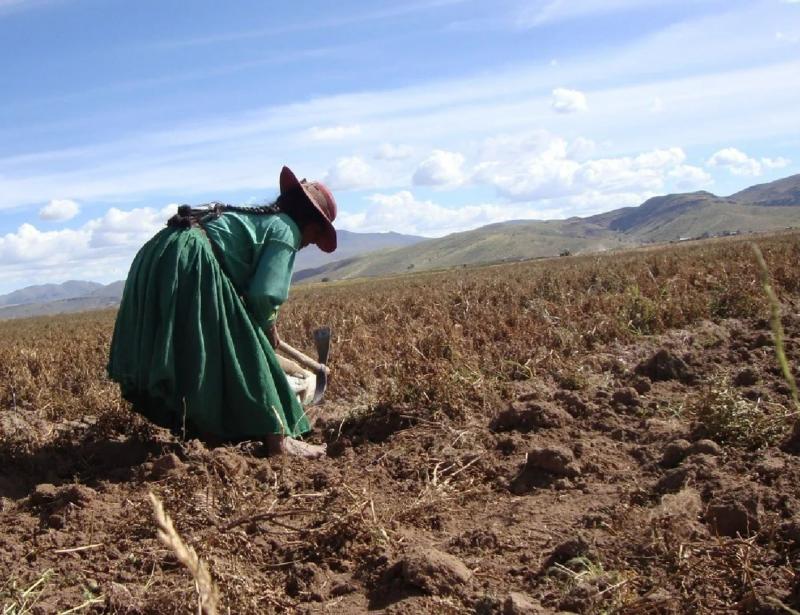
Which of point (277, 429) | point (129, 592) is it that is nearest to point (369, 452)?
point (277, 429)

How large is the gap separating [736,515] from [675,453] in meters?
0.80

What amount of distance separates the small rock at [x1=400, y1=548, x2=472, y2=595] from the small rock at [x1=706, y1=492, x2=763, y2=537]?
85 centimetres

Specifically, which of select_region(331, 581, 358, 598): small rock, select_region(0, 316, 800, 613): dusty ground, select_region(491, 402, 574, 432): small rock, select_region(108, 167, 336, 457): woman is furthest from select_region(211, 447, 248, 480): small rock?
select_region(491, 402, 574, 432): small rock

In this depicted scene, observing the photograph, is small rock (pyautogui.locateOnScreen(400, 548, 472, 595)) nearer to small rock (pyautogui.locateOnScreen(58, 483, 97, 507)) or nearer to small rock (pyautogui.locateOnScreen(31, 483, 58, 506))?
small rock (pyautogui.locateOnScreen(58, 483, 97, 507))

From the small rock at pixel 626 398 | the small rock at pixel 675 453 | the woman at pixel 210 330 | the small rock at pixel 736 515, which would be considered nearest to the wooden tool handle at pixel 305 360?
the woman at pixel 210 330

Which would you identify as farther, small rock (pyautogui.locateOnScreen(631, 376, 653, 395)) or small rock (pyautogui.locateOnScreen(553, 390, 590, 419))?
small rock (pyautogui.locateOnScreen(631, 376, 653, 395))

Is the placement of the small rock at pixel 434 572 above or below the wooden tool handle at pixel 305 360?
below

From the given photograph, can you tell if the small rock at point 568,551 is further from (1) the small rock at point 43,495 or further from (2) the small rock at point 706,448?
(1) the small rock at point 43,495

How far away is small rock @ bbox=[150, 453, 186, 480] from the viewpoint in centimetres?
375

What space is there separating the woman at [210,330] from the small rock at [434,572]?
1486 millimetres

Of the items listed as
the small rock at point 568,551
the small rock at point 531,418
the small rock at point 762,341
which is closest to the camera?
the small rock at point 568,551

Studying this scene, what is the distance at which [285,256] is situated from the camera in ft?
13.6

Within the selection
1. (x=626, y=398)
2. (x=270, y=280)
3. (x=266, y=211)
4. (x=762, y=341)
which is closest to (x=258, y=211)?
(x=266, y=211)

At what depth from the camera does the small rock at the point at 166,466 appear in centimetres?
375
